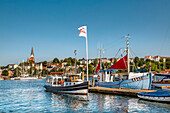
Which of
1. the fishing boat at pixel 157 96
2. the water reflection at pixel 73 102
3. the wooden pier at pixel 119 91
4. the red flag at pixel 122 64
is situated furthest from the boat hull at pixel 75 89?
the red flag at pixel 122 64

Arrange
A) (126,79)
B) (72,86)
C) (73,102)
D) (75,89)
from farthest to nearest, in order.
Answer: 1. (126,79)
2. (72,86)
3. (75,89)
4. (73,102)

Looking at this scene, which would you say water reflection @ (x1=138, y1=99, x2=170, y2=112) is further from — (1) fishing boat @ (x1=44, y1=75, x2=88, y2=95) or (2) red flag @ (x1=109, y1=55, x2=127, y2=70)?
(2) red flag @ (x1=109, y1=55, x2=127, y2=70)

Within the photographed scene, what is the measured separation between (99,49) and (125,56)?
14.1 m

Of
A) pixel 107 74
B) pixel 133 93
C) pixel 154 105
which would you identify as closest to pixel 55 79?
pixel 107 74

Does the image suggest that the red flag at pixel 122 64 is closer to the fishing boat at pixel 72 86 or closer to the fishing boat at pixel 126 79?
the fishing boat at pixel 126 79

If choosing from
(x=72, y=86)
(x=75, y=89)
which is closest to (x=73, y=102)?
(x=75, y=89)

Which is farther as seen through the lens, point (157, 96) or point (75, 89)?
point (75, 89)

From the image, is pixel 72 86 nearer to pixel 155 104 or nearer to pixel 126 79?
pixel 126 79

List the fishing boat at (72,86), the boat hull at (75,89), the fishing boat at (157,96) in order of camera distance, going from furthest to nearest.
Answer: the fishing boat at (72,86) → the boat hull at (75,89) → the fishing boat at (157,96)

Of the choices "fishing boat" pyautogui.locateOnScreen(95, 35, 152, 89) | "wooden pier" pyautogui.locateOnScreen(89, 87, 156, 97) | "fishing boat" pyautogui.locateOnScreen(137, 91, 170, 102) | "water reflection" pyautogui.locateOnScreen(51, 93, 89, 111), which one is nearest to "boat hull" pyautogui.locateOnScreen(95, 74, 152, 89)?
"fishing boat" pyautogui.locateOnScreen(95, 35, 152, 89)

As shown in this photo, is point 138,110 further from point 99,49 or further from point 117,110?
point 99,49

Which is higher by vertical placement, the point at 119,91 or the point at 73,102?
the point at 119,91

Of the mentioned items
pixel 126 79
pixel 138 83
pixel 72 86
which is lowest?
pixel 72 86

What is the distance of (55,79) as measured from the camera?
4750 cm
